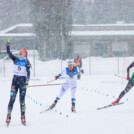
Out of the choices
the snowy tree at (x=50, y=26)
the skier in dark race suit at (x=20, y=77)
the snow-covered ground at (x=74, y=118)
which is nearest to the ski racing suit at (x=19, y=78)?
the skier in dark race suit at (x=20, y=77)

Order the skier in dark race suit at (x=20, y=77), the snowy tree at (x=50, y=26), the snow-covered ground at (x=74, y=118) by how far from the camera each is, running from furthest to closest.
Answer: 1. the snowy tree at (x=50, y=26)
2. the skier in dark race suit at (x=20, y=77)
3. the snow-covered ground at (x=74, y=118)

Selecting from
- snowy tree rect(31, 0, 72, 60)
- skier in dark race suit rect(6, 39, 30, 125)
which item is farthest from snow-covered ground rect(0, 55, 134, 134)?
snowy tree rect(31, 0, 72, 60)

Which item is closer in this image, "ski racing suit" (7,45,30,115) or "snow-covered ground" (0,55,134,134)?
"snow-covered ground" (0,55,134,134)

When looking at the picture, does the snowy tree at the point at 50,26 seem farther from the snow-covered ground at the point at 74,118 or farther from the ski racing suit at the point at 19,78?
the ski racing suit at the point at 19,78

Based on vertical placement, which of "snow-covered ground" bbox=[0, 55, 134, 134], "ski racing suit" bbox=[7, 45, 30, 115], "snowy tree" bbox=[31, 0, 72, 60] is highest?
"snowy tree" bbox=[31, 0, 72, 60]

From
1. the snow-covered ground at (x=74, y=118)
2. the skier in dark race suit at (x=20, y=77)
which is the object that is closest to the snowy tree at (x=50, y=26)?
the snow-covered ground at (x=74, y=118)

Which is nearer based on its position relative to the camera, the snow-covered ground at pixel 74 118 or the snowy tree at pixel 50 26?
the snow-covered ground at pixel 74 118

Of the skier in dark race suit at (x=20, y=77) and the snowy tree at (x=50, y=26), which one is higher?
the snowy tree at (x=50, y=26)

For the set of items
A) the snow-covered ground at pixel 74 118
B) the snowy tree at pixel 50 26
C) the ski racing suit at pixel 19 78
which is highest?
the snowy tree at pixel 50 26

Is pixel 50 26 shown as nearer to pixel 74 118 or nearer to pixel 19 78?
pixel 74 118

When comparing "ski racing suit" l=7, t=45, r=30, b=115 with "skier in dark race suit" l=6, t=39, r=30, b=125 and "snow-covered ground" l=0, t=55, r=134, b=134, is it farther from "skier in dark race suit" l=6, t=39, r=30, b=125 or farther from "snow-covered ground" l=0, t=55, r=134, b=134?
"snow-covered ground" l=0, t=55, r=134, b=134

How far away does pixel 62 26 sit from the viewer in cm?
3053

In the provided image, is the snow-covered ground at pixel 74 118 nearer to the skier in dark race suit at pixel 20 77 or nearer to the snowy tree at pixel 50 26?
the skier in dark race suit at pixel 20 77

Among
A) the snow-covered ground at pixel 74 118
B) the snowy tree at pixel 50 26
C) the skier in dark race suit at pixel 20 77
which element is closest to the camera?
the snow-covered ground at pixel 74 118
